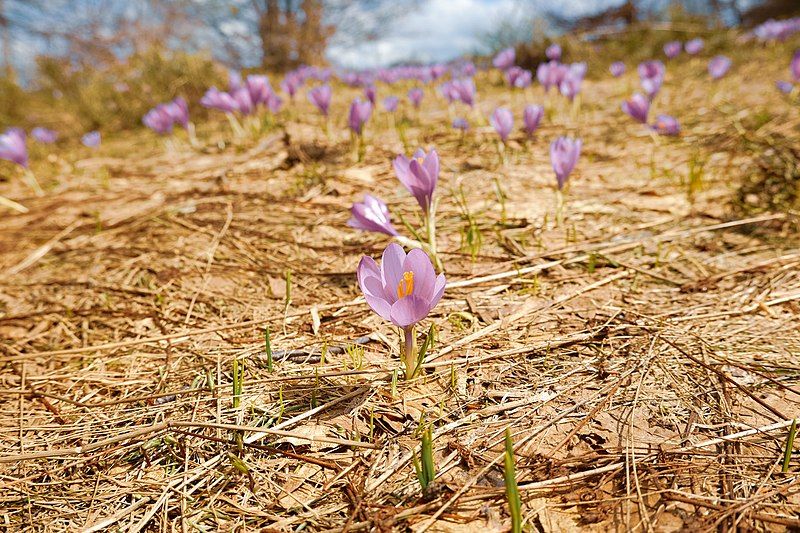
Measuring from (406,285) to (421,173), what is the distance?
0.51m

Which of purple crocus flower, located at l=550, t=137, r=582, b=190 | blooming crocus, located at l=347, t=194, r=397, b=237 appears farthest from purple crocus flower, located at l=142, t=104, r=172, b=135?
purple crocus flower, located at l=550, t=137, r=582, b=190

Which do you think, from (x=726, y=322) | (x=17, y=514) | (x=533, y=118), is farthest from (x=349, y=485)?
(x=533, y=118)

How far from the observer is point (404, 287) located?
1.09 meters

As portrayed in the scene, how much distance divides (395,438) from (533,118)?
2.13 metres

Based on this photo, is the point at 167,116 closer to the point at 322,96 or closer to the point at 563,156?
the point at 322,96

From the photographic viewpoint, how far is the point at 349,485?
884 mm

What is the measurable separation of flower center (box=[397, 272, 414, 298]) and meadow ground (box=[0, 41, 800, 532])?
0.70ft

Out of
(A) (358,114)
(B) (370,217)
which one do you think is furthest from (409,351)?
(A) (358,114)

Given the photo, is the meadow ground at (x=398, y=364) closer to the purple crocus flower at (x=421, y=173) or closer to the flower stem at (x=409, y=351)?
the flower stem at (x=409, y=351)

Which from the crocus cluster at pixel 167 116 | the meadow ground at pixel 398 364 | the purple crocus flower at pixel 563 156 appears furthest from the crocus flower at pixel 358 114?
the crocus cluster at pixel 167 116

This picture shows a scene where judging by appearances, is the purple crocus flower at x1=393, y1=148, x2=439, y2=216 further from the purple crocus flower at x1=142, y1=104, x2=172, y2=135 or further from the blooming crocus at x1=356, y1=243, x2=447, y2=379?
the purple crocus flower at x1=142, y1=104, x2=172, y2=135

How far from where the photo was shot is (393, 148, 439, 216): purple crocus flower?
1.48m

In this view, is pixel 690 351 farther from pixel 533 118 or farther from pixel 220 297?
pixel 533 118

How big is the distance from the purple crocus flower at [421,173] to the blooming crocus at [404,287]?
47 cm
